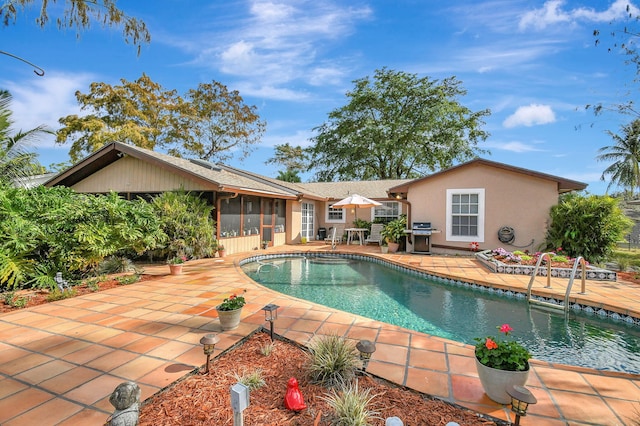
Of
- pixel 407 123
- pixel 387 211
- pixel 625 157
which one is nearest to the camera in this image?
pixel 387 211

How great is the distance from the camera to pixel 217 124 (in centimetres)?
2355

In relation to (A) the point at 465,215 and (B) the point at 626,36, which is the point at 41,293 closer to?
(A) the point at 465,215

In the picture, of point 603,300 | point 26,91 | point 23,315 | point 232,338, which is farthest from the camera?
point 26,91

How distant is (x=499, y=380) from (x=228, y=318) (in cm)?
290

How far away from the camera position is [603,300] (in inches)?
204

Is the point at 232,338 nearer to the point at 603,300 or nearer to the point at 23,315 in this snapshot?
the point at 23,315

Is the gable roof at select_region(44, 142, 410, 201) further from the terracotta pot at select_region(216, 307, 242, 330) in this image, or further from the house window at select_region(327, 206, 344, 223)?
the terracotta pot at select_region(216, 307, 242, 330)

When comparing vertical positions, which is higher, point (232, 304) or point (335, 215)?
point (335, 215)

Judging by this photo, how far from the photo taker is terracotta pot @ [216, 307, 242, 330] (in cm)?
368

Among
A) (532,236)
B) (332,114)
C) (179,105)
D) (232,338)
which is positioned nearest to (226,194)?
(232,338)

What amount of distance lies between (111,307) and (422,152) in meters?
23.4

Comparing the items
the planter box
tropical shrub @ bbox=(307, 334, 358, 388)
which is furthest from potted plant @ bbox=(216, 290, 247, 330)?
the planter box

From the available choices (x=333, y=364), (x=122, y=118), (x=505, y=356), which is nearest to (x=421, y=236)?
(x=505, y=356)

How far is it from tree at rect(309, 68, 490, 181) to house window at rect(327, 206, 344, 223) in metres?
9.80
